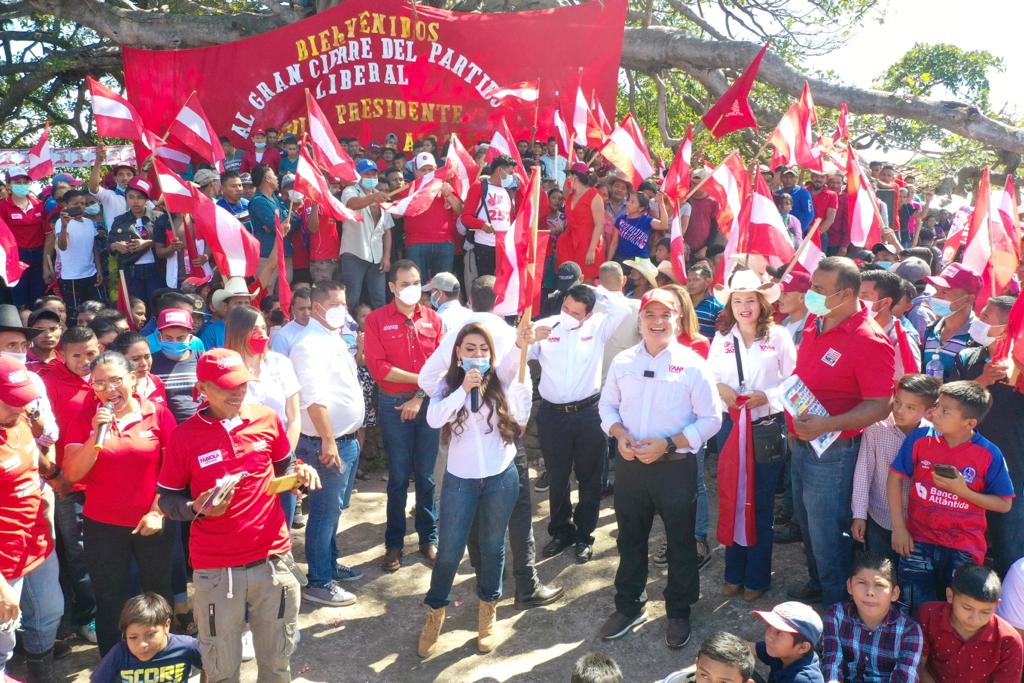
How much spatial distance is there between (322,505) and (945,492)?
3.32 meters

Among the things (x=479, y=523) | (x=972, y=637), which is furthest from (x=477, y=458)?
(x=972, y=637)

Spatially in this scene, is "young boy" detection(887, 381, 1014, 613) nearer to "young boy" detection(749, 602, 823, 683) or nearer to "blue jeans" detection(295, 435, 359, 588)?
"young boy" detection(749, 602, 823, 683)

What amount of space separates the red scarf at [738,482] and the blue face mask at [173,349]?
3076mm

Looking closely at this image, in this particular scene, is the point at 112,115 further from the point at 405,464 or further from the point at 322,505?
the point at 322,505

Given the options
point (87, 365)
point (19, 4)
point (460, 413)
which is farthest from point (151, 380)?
point (19, 4)

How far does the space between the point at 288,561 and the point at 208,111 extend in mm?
9285

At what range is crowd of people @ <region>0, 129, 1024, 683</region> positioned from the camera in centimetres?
406

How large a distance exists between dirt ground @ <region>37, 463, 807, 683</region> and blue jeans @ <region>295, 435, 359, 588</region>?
241mm

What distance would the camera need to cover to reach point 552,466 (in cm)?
603

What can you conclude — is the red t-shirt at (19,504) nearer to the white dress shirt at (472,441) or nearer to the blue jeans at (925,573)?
the white dress shirt at (472,441)

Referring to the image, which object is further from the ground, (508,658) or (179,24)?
(179,24)

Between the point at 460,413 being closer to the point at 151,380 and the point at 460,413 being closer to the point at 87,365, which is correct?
the point at 151,380

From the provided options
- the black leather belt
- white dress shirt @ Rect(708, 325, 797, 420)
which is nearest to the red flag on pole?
the black leather belt

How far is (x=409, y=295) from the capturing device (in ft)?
19.1
